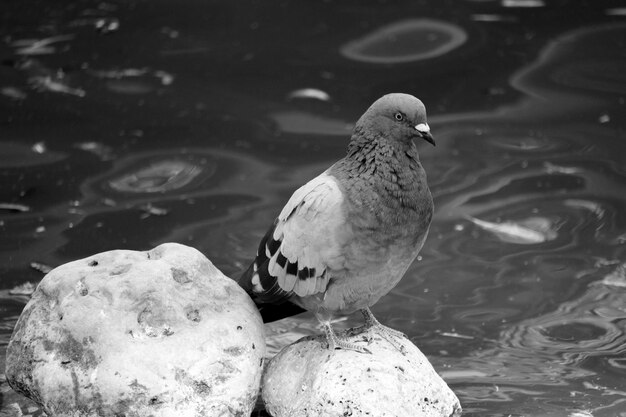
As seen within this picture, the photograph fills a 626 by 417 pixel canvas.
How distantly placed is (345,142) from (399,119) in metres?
4.93

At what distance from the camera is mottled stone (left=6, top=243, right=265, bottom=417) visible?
5.72 meters

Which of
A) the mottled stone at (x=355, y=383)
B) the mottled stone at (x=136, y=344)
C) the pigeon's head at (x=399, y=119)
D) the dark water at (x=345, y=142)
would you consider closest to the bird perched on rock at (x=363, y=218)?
the pigeon's head at (x=399, y=119)

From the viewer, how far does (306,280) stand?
6188 millimetres

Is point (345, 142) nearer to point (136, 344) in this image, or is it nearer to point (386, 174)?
point (386, 174)

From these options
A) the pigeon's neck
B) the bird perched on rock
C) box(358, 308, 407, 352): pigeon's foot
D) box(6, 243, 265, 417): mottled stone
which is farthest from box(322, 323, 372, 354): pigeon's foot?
the pigeon's neck

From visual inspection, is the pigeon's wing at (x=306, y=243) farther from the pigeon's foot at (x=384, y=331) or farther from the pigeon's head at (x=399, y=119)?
the pigeon's foot at (x=384, y=331)

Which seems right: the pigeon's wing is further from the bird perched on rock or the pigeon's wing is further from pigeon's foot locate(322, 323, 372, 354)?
pigeon's foot locate(322, 323, 372, 354)

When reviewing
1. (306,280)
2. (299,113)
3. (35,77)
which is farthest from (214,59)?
(306,280)

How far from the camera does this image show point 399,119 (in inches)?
239

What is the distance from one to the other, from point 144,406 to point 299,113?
20.4ft

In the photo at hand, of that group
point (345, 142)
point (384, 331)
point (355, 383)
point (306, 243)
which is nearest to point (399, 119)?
point (306, 243)

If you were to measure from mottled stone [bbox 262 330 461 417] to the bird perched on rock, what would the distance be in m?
0.18

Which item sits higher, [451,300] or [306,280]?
[306,280]

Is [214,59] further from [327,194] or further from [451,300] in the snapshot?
[327,194]
